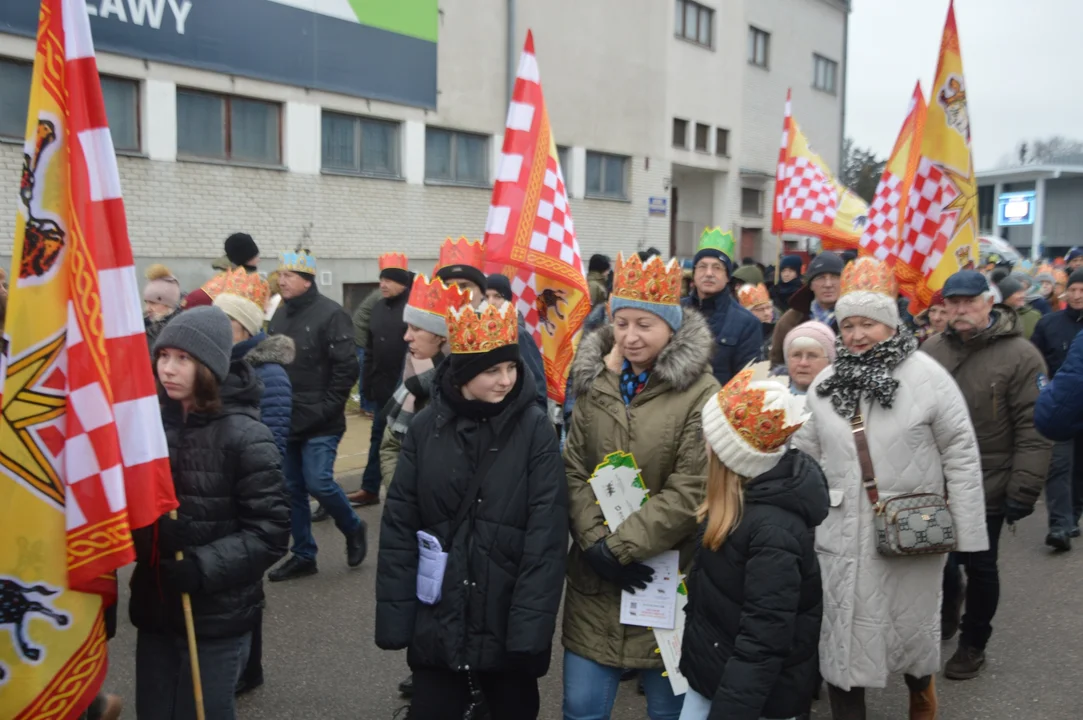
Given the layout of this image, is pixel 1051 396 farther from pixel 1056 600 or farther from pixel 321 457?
pixel 321 457

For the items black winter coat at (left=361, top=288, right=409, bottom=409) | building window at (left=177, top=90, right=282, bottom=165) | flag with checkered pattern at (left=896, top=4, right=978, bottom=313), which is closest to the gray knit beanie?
black winter coat at (left=361, top=288, right=409, bottom=409)

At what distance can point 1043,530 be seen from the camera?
7398 mm

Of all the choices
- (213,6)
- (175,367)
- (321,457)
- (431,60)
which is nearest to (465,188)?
(431,60)

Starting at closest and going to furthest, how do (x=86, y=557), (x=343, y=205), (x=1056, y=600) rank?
(x=86, y=557) < (x=1056, y=600) < (x=343, y=205)

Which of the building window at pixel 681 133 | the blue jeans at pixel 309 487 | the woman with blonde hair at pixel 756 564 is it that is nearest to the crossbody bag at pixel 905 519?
the woman with blonde hair at pixel 756 564

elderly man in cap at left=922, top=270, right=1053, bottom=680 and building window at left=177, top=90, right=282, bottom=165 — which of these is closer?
elderly man in cap at left=922, top=270, right=1053, bottom=680

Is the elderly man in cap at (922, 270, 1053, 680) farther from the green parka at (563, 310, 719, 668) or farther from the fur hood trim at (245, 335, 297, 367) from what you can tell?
the fur hood trim at (245, 335, 297, 367)

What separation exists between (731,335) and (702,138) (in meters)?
19.3

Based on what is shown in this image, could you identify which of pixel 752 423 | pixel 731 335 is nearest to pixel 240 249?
pixel 731 335

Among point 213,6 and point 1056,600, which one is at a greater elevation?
point 213,6

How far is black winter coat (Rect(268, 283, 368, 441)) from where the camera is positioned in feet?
19.3

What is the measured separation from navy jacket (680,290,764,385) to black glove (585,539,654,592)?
271 cm

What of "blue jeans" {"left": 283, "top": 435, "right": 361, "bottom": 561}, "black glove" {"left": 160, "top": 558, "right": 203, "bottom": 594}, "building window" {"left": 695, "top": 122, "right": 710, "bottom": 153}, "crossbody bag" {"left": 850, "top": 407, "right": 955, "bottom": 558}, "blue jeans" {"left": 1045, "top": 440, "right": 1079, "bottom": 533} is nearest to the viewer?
"black glove" {"left": 160, "top": 558, "right": 203, "bottom": 594}

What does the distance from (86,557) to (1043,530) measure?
284 inches
